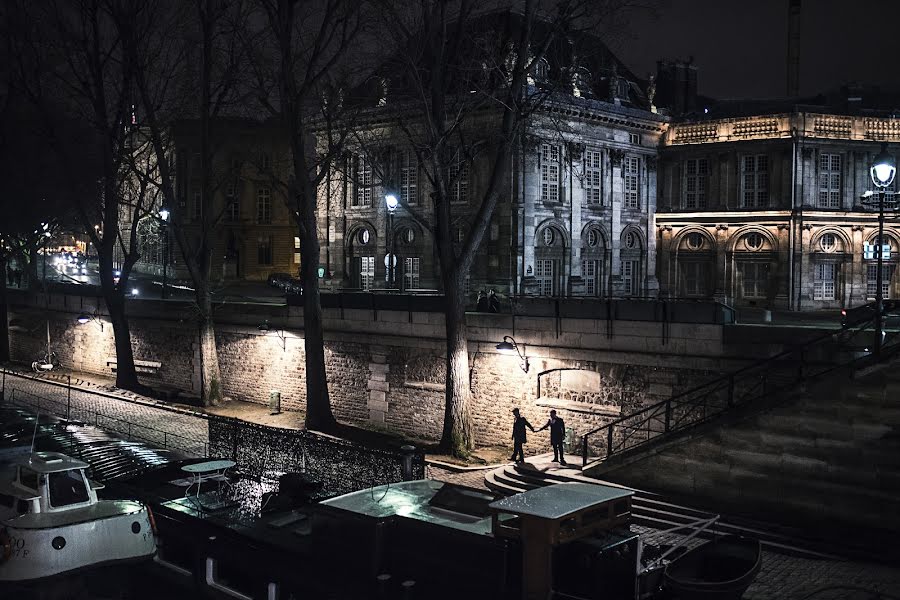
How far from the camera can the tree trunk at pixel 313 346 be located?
26.8 m

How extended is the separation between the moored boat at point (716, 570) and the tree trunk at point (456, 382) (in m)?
11.4

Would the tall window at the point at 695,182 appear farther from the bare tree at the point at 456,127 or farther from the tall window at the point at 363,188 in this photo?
the bare tree at the point at 456,127

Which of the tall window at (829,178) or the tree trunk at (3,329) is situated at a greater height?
the tall window at (829,178)

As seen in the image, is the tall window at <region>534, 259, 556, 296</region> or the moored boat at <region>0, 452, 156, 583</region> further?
the tall window at <region>534, 259, 556, 296</region>

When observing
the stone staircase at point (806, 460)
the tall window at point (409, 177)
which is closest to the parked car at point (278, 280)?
the tall window at point (409, 177)

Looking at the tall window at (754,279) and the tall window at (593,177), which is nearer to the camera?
the tall window at (593,177)

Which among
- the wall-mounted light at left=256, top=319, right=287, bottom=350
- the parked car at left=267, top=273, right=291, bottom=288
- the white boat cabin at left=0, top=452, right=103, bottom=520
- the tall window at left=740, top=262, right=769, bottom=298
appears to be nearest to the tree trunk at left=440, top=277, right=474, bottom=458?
the wall-mounted light at left=256, top=319, right=287, bottom=350

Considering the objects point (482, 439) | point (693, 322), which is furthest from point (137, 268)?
point (693, 322)

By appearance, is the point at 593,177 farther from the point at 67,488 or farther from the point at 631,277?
the point at 67,488

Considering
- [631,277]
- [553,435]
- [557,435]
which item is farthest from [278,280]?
[557,435]

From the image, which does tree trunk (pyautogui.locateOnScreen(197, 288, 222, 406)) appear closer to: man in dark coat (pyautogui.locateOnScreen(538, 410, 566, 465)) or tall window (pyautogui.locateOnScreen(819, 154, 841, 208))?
man in dark coat (pyautogui.locateOnScreen(538, 410, 566, 465))

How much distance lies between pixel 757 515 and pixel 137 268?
67324 millimetres

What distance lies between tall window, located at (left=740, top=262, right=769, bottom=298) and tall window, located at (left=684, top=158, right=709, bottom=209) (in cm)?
413

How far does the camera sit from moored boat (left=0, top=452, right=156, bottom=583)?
13.7 metres
